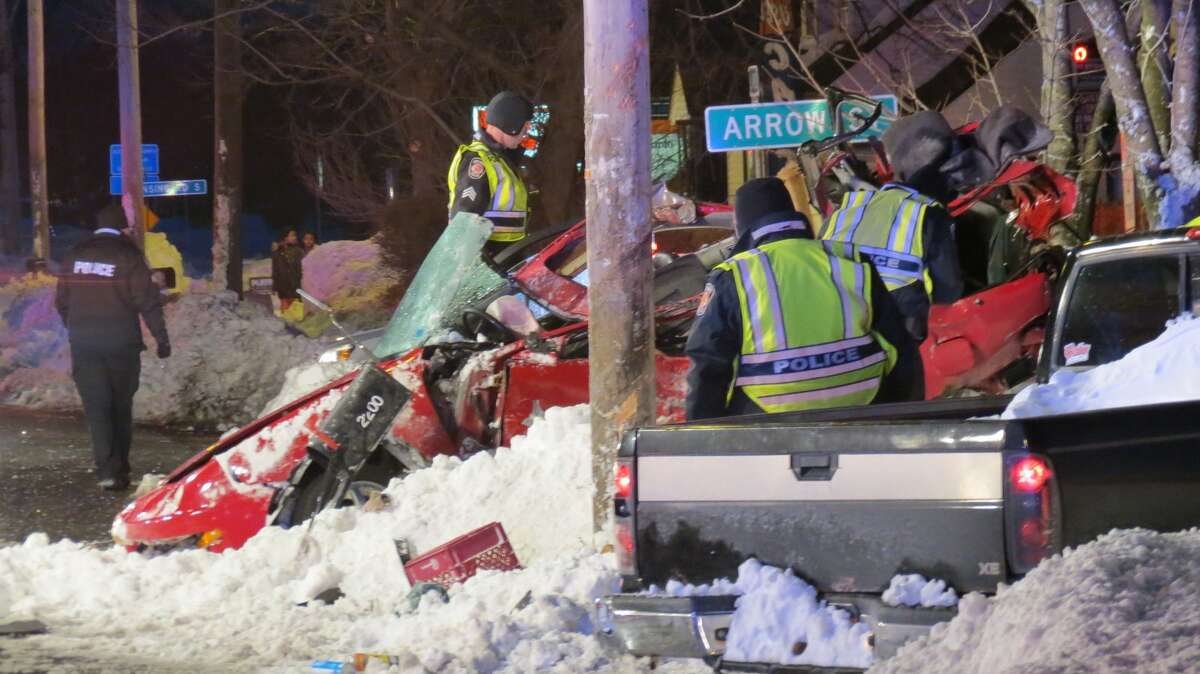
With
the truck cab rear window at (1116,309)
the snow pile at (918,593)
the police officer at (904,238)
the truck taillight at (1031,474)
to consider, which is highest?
the police officer at (904,238)

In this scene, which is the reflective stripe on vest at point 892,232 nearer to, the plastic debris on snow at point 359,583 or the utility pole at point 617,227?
the utility pole at point 617,227

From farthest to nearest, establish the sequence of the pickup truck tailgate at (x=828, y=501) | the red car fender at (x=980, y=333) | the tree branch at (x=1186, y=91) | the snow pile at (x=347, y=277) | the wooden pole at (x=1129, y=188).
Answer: the snow pile at (x=347, y=277)
the wooden pole at (x=1129, y=188)
the tree branch at (x=1186, y=91)
the red car fender at (x=980, y=333)
the pickup truck tailgate at (x=828, y=501)

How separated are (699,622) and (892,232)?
304cm

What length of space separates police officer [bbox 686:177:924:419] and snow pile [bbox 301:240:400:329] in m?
20.6

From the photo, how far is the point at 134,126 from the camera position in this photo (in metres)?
20.3

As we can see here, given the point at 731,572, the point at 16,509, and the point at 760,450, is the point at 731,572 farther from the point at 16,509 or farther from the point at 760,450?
the point at 16,509

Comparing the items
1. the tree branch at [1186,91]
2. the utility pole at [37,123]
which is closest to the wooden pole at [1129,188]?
the tree branch at [1186,91]

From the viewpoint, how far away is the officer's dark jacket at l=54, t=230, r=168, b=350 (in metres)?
10.9

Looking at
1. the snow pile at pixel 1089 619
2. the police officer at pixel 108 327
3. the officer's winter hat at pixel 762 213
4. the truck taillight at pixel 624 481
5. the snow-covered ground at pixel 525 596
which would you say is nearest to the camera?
the snow pile at pixel 1089 619

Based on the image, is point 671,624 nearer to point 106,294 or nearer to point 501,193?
point 501,193

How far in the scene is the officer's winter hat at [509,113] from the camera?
9445 millimetres

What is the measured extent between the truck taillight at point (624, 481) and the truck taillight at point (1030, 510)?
111cm

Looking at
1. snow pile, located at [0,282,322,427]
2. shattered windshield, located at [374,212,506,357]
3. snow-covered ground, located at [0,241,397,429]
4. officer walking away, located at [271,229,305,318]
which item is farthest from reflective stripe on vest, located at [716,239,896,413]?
officer walking away, located at [271,229,305,318]

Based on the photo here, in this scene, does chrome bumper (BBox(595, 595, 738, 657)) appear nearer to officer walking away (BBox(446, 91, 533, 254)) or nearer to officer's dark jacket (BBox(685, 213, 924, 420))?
officer's dark jacket (BBox(685, 213, 924, 420))
